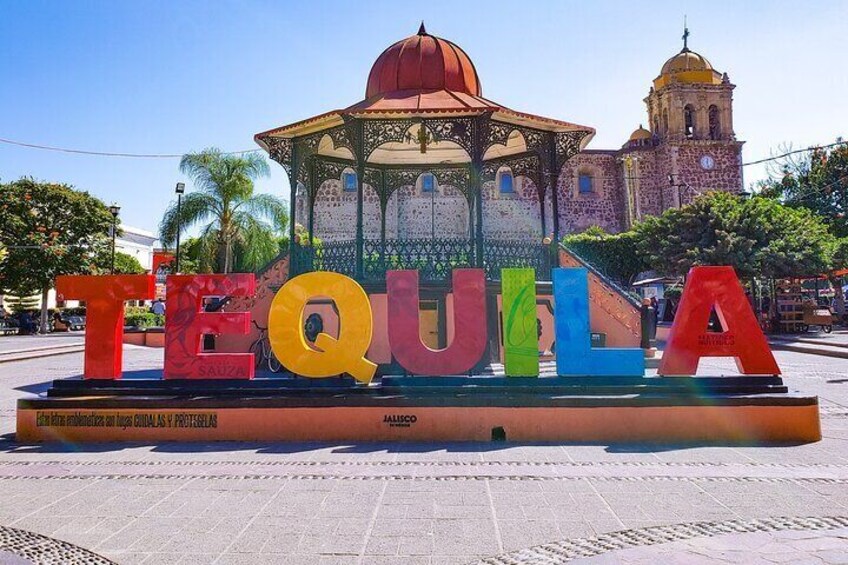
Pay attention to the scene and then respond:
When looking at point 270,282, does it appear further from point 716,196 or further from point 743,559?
point 716,196

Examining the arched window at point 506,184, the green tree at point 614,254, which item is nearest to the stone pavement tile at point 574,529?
the green tree at point 614,254

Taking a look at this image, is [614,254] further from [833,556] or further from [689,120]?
[833,556]

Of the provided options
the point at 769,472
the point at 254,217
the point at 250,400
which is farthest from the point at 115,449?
the point at 254,217

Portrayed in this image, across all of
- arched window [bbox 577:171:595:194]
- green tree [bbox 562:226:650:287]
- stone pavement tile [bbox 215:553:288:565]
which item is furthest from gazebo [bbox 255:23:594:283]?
arched window [bbox 577:171:595:194]

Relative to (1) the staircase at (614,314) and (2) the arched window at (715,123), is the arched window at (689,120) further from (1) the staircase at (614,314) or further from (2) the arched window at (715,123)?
(1) the staircase at (614,314)

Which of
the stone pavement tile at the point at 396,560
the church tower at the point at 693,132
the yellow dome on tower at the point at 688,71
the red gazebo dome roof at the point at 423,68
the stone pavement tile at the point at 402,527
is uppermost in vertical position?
the yellow dome on tower at the point at 688,71

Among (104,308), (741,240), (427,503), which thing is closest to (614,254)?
(741,240)

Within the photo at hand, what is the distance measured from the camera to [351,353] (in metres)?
7.86

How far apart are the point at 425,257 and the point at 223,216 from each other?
19318mm

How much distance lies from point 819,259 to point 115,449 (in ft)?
84.8

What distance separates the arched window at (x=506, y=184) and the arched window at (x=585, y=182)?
19.1 feet

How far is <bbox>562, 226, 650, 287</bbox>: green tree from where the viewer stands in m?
34.2

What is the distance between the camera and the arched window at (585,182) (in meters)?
43.2

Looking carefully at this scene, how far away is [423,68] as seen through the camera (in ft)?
44.8
